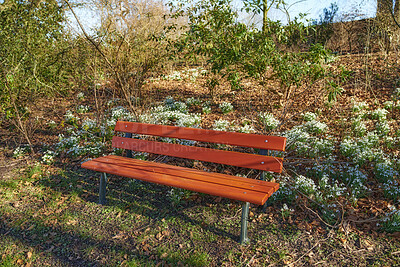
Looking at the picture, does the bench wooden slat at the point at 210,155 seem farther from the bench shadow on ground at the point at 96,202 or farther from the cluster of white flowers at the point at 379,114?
the cluster of white flowers at the point at 379,114

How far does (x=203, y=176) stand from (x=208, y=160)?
0.36 metres

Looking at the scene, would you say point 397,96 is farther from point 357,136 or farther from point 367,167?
point 367,167

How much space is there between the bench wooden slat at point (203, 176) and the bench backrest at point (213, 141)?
201 millimetres

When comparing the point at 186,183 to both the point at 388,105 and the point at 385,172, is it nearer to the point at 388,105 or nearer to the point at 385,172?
the point at 385,172

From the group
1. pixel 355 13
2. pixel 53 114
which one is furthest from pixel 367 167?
pixel 355 13

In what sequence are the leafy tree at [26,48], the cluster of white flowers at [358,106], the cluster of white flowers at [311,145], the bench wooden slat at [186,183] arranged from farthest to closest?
the cluster of white flowers at [358,106] → the leafy tree at [26,48] → the cluster of white flowers at [311,145] → the bench wooden slat at [186,183]

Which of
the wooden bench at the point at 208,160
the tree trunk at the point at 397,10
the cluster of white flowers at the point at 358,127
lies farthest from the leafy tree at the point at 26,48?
the tree trunk at the point at 397,10

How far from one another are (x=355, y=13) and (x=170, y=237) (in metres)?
9.13

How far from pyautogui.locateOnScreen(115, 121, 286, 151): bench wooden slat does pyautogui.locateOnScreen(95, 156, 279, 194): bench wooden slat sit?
382 mm

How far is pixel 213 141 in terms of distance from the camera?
366 cm

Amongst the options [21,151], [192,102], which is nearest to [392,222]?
[192,102]

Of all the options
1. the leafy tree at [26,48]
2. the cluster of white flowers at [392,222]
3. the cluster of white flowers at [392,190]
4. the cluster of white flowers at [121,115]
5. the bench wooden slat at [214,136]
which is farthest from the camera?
the cluster of white flowers at [121,115]

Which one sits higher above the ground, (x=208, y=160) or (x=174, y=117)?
(x=174, y=117)

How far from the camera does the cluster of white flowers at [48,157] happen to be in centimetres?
493
